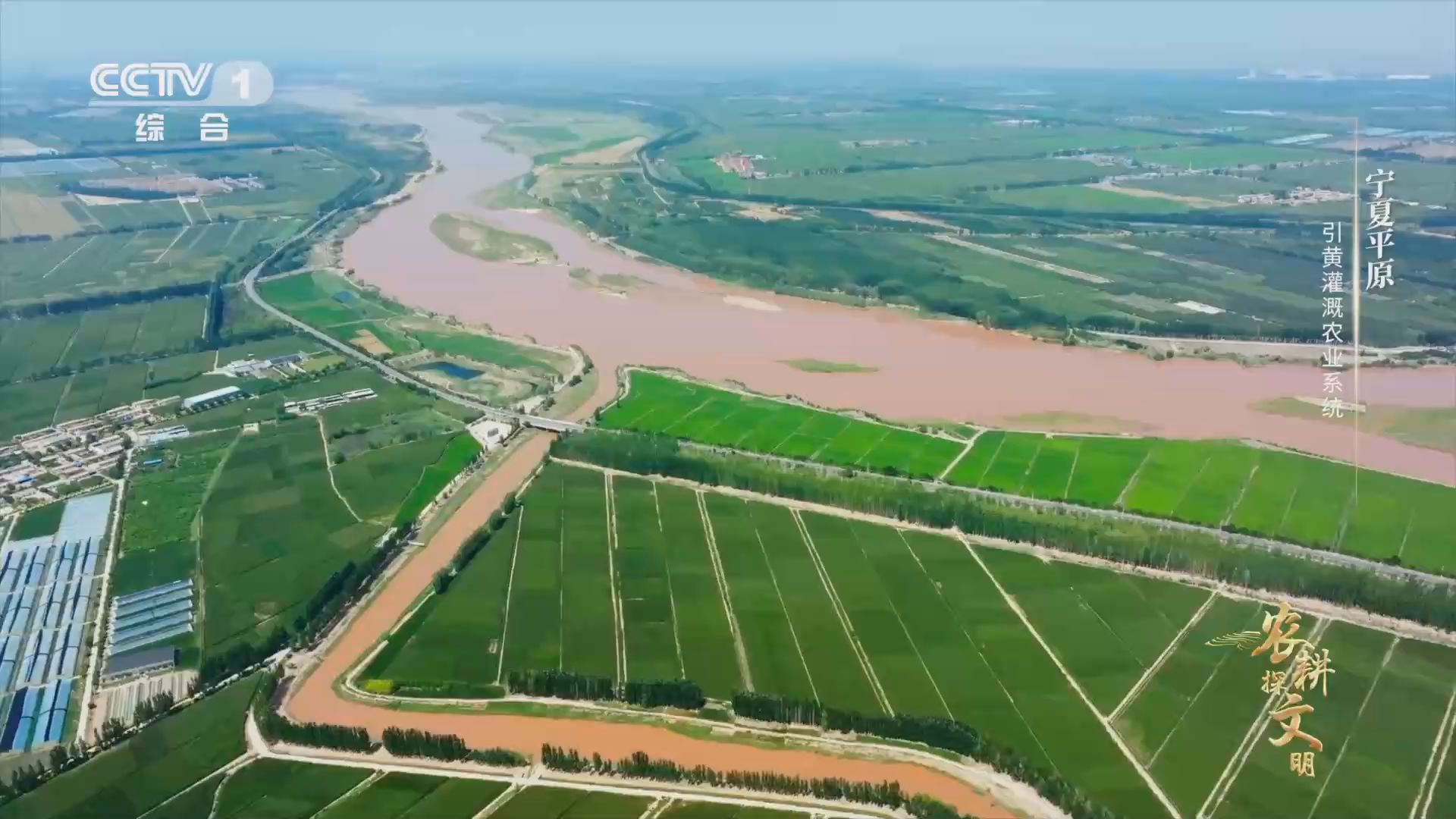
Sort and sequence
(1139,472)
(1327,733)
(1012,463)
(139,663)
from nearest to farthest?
1. (1327,733)
2. (139,663)
3. (1139,472)
4. (1012,463)

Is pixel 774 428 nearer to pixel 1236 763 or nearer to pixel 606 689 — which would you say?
pixel 606 689

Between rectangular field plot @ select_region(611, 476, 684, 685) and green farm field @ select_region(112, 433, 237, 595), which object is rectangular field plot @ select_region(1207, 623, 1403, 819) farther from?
green farm field @ select_region(112, 433, 237, 595)

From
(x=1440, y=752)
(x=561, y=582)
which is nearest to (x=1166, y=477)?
(x=1440, y=752)

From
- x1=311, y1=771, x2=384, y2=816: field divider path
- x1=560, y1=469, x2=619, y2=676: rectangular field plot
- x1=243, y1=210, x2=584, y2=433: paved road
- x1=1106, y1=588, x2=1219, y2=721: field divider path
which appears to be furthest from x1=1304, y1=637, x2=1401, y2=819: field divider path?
x1=243, y1=210, x2=584, y2=433: paved road

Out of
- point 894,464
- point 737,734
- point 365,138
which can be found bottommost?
point 737,734

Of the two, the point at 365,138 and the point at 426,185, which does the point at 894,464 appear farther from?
the point at 365,138

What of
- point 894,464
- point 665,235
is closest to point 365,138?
point 665,235

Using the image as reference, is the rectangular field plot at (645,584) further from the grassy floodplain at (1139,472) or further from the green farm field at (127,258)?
the green farm field at (127,258)
